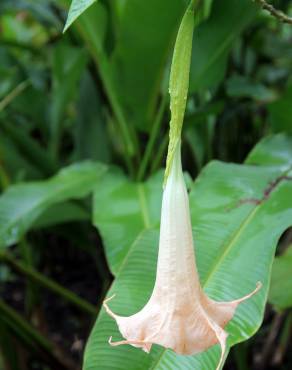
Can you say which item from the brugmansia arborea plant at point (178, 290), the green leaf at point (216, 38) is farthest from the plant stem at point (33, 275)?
the brugmansia arborea plant at point (178, 290)

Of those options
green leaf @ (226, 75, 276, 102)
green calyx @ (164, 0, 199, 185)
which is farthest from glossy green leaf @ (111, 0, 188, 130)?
green calyx @ (164, 0, 199, 185)

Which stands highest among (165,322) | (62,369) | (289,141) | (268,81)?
(165,322)

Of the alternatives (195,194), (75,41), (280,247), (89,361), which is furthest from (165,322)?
(75,41)

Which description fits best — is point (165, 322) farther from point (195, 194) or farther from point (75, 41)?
point (75, 41)

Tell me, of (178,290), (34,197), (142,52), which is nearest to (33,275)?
(34,197)

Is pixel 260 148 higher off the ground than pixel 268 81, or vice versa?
pixel 260 148

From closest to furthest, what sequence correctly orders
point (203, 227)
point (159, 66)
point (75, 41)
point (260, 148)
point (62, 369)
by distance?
point (203, 227) < point (260, 148) < point (159, 66) < point (62, 369) < point (75, 41)

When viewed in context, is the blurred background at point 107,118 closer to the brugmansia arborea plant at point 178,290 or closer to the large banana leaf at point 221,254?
the large banana leaf at point 221,254
